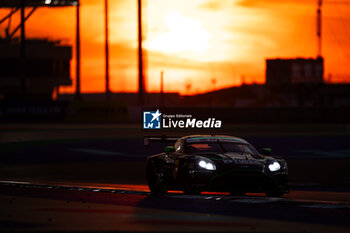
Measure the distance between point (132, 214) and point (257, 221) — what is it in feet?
6.76

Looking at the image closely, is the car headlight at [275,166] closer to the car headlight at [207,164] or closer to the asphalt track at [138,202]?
the asphalt track at [138,202]

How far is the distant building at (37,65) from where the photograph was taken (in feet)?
408

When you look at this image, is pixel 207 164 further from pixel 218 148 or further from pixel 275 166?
pixel 275 166

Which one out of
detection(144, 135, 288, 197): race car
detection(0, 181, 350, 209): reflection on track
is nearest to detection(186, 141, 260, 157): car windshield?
detection(144, 135, 288, 197): race car

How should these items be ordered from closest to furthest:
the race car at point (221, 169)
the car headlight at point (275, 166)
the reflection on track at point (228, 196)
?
the reflection on track at point (228, 196), the race car at point (221, 169), the car headlight at point (275, 166)

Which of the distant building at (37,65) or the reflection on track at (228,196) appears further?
the distant building at (37,65)

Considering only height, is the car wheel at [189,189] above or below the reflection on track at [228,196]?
above

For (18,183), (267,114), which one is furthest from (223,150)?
(267,114)

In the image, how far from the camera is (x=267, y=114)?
3497 inches

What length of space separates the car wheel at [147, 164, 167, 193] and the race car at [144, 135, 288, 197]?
10 cm

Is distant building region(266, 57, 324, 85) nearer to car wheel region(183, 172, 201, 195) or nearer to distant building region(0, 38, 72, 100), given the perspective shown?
distant building region(0, 38, 72, 100)

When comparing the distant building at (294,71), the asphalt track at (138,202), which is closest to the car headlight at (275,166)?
the asphalt track at (138,202)

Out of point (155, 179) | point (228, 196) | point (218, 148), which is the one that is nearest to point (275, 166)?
point (228, 196)

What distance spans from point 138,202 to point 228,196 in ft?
7.25
